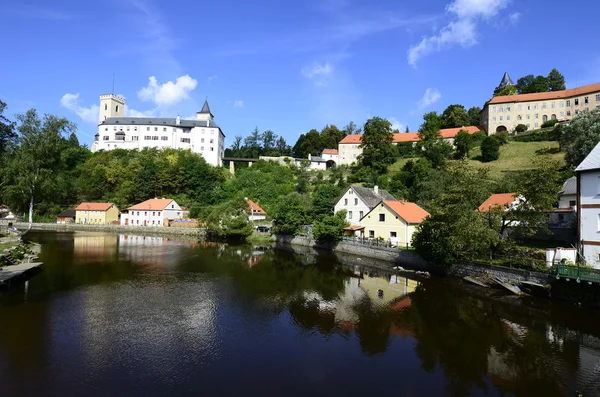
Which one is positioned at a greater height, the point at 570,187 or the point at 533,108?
the point at 533,108

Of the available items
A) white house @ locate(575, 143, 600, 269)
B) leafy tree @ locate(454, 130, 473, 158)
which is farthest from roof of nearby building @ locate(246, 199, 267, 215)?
white house @ locate(575, 143, 600, 269)

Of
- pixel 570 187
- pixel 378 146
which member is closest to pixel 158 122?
pixel 378 146

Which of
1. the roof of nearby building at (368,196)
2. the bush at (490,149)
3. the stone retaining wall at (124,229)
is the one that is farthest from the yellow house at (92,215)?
the bush at (490,149)

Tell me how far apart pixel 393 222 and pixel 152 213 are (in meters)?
45.6

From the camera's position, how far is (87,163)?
78562 mm

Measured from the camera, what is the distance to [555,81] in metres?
90.6

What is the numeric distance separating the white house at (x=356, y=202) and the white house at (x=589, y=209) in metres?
23.0

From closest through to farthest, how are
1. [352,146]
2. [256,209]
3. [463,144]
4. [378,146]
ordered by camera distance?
[256,209] < [463,144] < [378,146] < [352,146]

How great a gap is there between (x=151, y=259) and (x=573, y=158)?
172ft

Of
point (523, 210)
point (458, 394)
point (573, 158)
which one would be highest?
point (573, 158)

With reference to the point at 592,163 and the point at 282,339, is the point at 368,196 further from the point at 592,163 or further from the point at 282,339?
the point at 282,339

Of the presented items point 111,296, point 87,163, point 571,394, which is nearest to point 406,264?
point 571,394

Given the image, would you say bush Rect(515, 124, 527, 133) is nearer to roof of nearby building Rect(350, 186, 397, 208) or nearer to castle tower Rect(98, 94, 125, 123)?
roof of nearby building Rect(350, 186, 397, 208)

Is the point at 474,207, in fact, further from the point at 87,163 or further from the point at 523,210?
the point at 87,163
